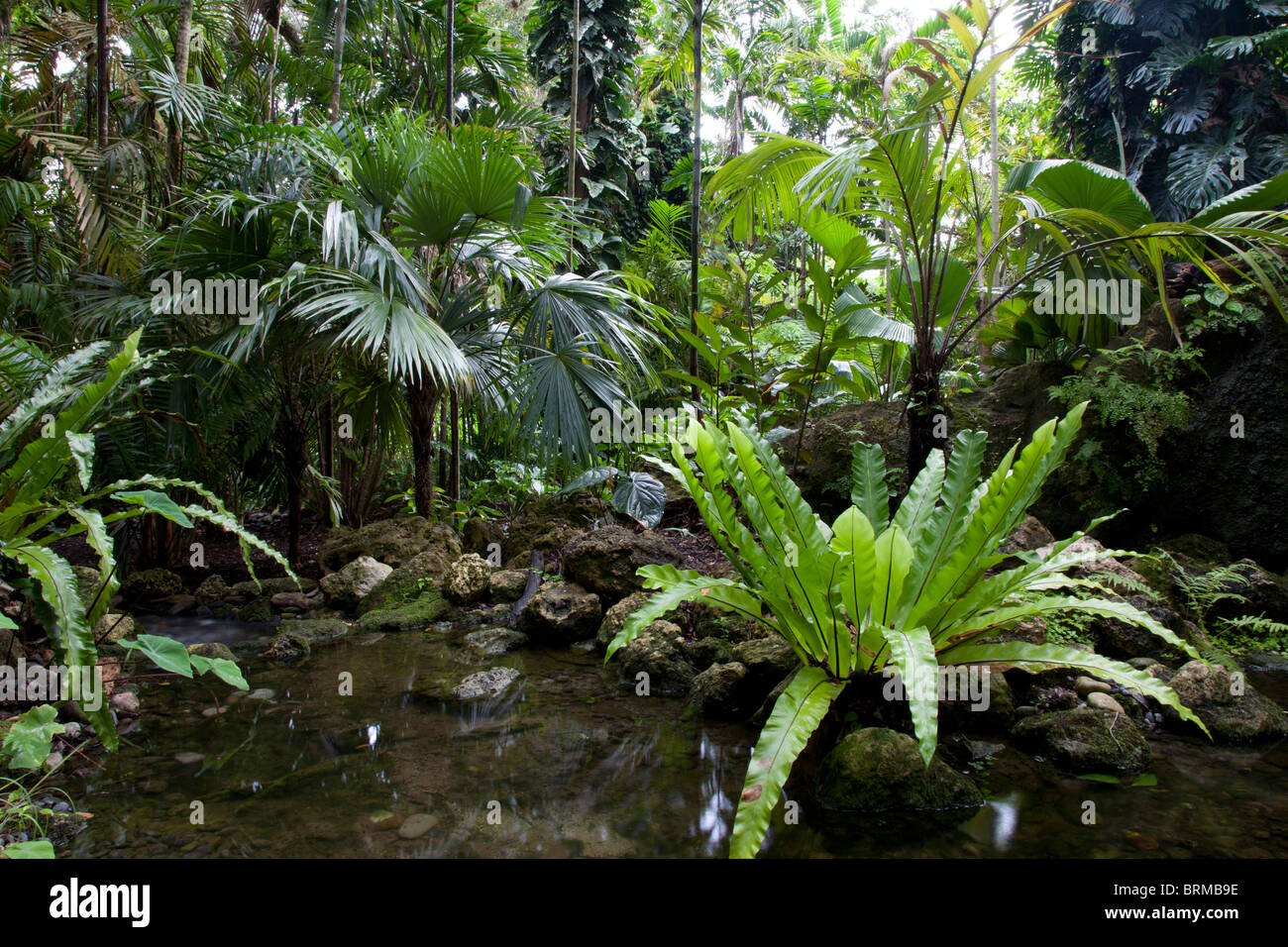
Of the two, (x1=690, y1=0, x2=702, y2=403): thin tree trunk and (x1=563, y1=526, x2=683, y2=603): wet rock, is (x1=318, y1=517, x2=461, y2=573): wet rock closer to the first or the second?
(x1=563, y1=526, x2=683, y2=603): wet rock

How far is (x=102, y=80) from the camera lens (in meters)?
4.89

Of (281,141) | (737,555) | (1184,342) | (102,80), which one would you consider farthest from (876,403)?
(102,80)

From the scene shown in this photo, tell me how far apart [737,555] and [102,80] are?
5.64m

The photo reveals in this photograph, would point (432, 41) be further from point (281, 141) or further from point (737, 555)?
point (737, 555)

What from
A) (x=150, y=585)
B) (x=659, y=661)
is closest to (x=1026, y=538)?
(x=659, y=661)

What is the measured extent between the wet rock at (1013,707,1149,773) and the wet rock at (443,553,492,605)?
10.7 ft

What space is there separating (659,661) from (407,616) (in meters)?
1.90

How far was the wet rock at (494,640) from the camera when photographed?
12.7 feet

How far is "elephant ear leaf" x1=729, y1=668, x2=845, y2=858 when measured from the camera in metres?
1.65

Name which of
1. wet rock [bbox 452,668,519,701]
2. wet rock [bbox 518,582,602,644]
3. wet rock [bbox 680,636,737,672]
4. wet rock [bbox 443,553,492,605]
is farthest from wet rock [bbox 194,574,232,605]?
wet rock [bbox 680,636,737,672]

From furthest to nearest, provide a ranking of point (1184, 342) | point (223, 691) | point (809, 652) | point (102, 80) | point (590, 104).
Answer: point (590, 104)
point (102, 80)
point (1184, 342)
point (223, 691)
point (809, 652)

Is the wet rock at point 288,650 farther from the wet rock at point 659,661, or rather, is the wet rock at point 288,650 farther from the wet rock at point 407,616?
the wet rock at point 659,661

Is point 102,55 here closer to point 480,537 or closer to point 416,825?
point 480,537

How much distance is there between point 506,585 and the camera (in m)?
4.64
